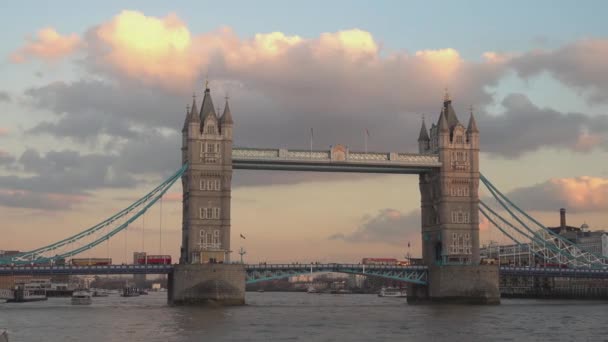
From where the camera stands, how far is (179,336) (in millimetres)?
73188

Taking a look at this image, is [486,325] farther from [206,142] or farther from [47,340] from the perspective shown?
[206,142]

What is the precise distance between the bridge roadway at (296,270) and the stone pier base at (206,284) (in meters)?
4.48

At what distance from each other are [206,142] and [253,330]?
47545mm

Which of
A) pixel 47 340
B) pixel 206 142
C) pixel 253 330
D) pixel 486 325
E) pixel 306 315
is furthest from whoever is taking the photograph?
pixel 206 142

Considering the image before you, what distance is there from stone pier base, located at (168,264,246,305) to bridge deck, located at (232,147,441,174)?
611 inches

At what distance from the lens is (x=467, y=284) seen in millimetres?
127688

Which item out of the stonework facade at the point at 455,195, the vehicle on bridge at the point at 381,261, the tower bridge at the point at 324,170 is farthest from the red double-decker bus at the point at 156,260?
the stonework facade at the point at 455,195

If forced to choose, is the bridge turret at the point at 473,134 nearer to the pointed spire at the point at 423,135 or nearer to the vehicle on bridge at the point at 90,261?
the pointed spire at the point at 423,135

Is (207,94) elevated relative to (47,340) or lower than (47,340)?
elevated

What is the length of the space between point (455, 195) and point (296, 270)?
25918 millimetres

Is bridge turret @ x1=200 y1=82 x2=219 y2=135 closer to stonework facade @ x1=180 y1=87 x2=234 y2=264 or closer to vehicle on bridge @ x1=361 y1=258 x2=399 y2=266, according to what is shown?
stonework facade @ x1=180 y1=87 x2=234 y2=264

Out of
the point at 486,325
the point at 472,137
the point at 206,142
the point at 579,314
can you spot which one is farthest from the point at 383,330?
the point at 472,137

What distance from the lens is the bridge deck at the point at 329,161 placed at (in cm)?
12425

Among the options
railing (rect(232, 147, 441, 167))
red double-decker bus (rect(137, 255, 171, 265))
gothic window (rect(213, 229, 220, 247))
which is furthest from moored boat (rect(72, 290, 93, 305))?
railing (rect(232, 147, 441, 167))
